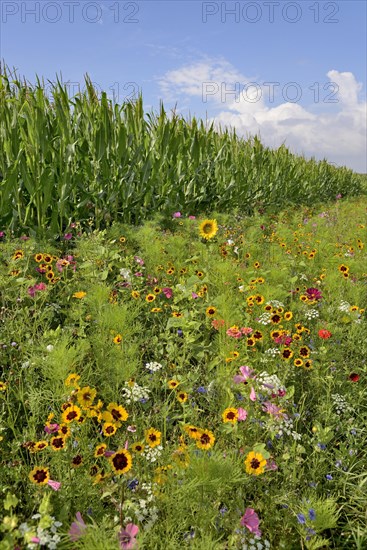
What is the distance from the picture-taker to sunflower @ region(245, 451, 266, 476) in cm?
128

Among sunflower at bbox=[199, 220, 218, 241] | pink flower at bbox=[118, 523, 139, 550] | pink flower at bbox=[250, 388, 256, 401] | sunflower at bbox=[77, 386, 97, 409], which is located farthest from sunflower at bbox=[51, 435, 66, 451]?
sunflower at bbox=[199, 220, 218, 241]

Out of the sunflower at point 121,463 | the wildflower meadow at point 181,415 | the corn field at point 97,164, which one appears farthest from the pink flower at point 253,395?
the corn field at point 97,164

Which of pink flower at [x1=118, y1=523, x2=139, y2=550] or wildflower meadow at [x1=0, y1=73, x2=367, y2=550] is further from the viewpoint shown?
wildflower meadow at [x1=0, y1=73, x2=367, y2=550]

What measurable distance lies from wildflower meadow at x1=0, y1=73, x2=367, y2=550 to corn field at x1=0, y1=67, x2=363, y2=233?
1.07 meters

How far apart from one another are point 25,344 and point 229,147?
7.34m

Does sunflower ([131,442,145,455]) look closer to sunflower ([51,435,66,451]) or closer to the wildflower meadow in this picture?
the wildflower meadow

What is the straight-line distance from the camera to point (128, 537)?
3.52ft

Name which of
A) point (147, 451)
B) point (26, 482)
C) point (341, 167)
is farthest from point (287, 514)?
point (341, 167)

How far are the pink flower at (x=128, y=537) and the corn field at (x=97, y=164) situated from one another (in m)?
3.52

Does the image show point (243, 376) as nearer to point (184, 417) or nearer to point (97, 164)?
point (184, 417)

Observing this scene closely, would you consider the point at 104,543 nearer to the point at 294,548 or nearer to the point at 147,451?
the point at 147,451

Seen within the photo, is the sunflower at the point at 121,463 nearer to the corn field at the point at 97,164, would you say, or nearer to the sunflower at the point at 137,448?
the sunflower at the point at 137,448

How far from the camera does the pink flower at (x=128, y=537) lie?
105cm

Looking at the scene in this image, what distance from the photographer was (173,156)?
20.9 feet
